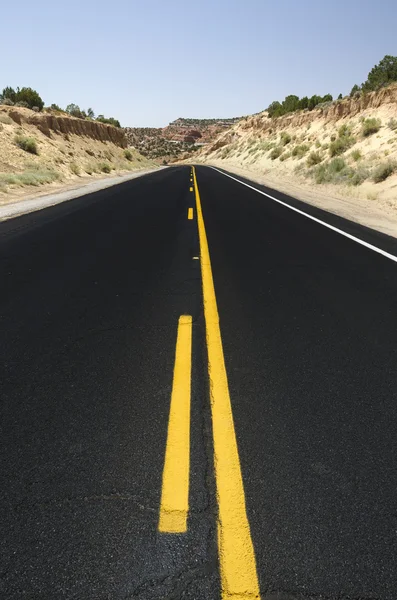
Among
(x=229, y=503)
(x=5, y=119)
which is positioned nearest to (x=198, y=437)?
(x=229, y=503)

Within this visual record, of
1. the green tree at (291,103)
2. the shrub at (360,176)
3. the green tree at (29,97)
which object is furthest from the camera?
the green tree at (291,103)

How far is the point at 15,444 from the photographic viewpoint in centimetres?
261

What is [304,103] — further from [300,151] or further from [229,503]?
[229,503]

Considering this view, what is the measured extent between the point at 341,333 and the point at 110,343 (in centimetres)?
238

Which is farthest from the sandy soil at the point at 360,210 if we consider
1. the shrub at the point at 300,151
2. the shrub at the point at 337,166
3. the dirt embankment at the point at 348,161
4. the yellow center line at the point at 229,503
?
the shrub at the point at 300,151

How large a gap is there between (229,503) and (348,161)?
25031 mm

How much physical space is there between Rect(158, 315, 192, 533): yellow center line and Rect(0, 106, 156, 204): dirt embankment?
14.8 m

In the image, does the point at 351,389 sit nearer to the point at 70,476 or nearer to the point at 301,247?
the point at 70,476

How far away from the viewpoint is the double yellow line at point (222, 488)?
1.81 metres

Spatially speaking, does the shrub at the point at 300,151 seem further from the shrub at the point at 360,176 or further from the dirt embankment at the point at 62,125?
the dirt embankment at the point at 62,125

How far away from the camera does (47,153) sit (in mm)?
32469

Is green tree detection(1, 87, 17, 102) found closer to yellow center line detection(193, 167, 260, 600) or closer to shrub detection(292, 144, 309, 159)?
shrub detection(292, 144, 309, 159)

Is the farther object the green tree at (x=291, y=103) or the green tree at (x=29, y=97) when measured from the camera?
the green tree at (x=291, y=103)

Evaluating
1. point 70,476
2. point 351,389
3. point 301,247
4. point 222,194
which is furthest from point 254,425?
point 222,194
